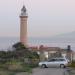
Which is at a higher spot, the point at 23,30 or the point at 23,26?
the point at 23,26

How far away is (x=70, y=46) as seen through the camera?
84750 millimetres

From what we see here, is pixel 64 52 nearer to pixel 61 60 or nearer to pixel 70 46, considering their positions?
pixel 70 46

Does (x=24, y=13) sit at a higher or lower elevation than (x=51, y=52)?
higher

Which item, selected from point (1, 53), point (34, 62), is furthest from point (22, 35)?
point (34, 62)

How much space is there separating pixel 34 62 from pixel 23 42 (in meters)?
30.3

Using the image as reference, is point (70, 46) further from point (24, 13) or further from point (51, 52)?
point (24, 13)

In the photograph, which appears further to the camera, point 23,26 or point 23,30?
point 23,26

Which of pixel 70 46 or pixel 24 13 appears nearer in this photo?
pixel 70 46

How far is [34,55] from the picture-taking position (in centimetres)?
6856

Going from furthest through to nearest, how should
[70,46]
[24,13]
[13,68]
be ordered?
[24,13] → [70,46] → [13,68]

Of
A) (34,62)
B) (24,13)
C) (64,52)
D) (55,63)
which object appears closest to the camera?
(55,63)

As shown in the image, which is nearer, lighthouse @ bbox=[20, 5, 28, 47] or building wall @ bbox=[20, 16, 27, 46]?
building wall @ bbox=[20, 16, 27, 46]

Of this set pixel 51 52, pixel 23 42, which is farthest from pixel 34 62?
pixel 23 42

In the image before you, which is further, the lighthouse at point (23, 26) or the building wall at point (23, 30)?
the lighthouse at point (23, 26)
